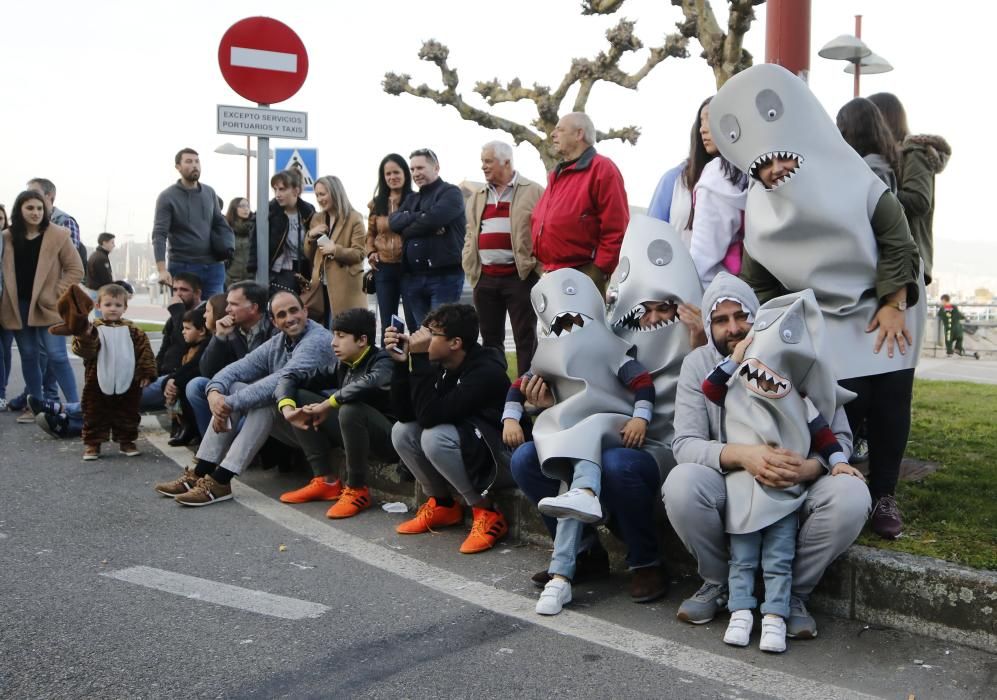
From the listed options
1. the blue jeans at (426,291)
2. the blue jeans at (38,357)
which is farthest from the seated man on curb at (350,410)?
the blue jeans at (38,357)

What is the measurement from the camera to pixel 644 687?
3330 millimetres

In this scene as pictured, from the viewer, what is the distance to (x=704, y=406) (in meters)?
4.25

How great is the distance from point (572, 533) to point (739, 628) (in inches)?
33.6

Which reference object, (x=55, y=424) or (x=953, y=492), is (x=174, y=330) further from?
(x=953, y=492)

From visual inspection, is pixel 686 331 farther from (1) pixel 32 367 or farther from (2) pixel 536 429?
A: (1) pixel 32 367

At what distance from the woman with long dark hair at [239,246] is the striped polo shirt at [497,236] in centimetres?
419

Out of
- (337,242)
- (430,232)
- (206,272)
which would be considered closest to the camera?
(430,232)

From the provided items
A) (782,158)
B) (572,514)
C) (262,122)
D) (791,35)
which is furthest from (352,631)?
(262,122)

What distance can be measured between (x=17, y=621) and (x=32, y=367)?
6.07 metres

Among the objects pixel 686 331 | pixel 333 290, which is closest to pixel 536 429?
pixel 686 331

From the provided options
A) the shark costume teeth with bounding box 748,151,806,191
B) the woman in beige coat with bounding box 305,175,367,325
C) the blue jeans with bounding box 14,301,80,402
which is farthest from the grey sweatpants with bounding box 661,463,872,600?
the blue jeans with bounding box 14,301,80,402

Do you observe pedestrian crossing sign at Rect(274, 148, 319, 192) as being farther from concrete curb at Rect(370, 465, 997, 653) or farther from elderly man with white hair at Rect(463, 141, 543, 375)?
concrete curb at Rect(370, 465, 997, 653)

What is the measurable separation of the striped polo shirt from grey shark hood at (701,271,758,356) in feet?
10.2

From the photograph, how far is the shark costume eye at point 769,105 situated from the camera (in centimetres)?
425
